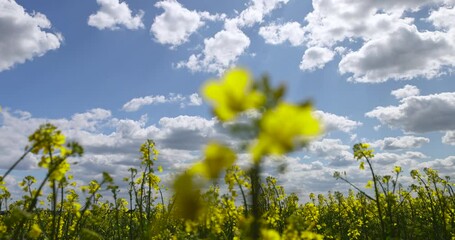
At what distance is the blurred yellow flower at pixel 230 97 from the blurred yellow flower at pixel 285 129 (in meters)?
0.11

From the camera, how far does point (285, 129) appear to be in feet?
3.42

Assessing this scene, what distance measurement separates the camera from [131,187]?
737cm

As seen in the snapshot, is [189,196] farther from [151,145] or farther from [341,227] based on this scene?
[341,227]

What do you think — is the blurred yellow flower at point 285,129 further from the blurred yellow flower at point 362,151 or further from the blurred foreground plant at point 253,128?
the blurred yellow flower at point 362,151

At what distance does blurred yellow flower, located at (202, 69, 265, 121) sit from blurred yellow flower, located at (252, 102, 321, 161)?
0.11m

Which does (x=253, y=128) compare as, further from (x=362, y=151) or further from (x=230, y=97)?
(x=362, y=151)

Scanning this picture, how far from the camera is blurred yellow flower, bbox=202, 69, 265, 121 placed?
1.14 metres

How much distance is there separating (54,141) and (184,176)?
2229mm

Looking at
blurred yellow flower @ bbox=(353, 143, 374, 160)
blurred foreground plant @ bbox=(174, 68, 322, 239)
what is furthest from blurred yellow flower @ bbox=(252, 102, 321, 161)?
blurred yellow flower @ bbox=(353, 143, 374, 160)

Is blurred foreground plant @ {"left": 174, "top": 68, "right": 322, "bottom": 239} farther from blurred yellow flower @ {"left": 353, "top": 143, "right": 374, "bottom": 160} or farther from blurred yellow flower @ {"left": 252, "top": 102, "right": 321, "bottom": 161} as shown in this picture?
blurred yellow flower @ {"left": 353, "top": 143, "right": 374, "bottom": 160}

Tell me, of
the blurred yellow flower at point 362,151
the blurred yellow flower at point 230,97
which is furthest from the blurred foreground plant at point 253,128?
the blurred yellow flower at point 362,151

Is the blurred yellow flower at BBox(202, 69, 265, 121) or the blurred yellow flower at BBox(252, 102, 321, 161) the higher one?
the blurred yellow flower at BBox(202, 69, 265, 121)

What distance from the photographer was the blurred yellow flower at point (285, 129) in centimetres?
103

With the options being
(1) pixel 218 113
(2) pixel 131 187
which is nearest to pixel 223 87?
(1) pixel 218 113
